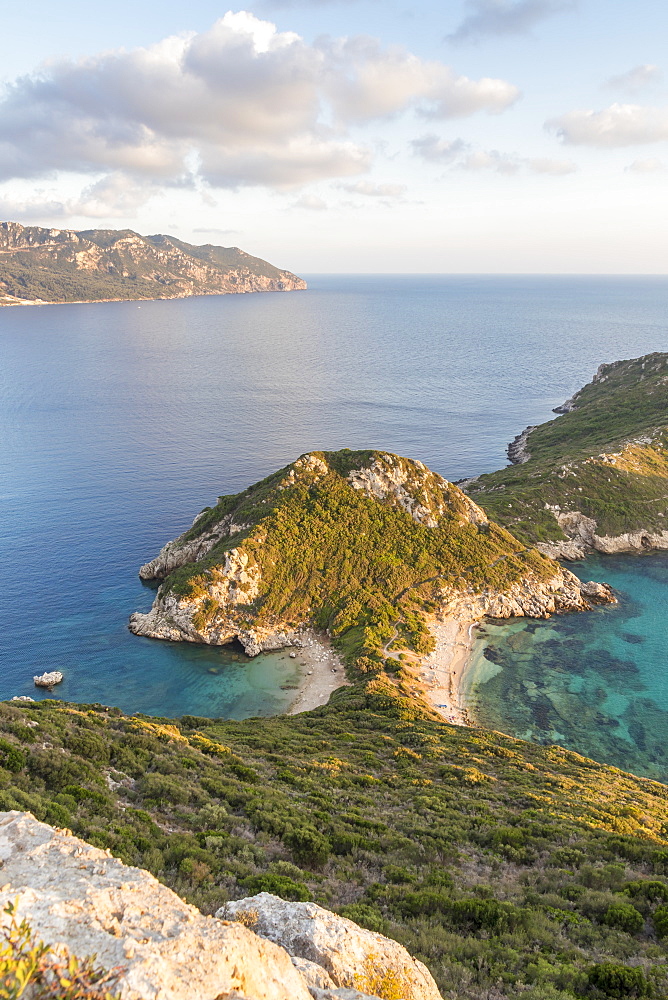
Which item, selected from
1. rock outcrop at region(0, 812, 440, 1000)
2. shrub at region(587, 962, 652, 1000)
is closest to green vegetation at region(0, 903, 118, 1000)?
rock outcrop at region(0, 812, 440, 1000)

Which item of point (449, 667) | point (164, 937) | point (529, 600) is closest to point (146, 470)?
point (449, 667)

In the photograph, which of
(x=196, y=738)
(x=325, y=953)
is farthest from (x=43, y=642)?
(x=325, y=953)

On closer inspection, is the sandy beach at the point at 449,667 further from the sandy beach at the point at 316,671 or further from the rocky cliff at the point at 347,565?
the sandy beach at the point at 316,671

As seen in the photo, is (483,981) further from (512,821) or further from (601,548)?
(601,548)

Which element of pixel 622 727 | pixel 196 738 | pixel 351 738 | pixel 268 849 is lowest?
pixel 622 727

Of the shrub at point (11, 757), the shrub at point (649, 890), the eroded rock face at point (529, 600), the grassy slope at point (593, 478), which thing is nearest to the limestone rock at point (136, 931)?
the shrub at point (11, 757)

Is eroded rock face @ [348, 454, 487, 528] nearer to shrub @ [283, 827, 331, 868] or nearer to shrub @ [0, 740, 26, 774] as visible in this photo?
shrub @ [283, 827, 331, 868]

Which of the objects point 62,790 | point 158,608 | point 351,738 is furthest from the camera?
point 158,608
